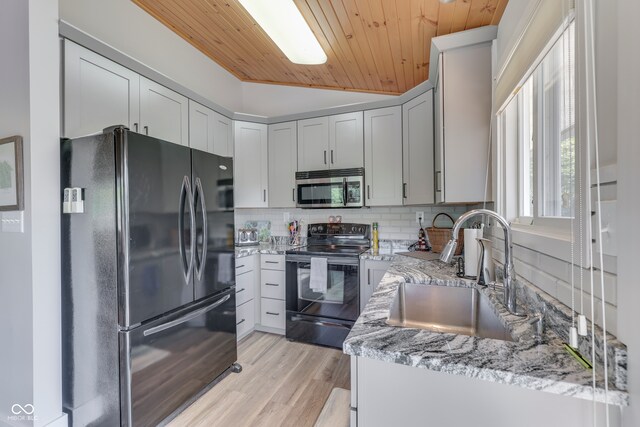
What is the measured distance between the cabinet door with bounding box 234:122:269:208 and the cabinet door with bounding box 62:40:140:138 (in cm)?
119

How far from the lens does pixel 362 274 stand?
8.26 feet

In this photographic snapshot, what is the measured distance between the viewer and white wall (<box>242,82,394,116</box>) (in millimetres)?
3297

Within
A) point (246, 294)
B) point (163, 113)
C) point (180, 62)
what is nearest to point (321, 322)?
point (246, 294)

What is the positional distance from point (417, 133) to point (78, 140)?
2.41m

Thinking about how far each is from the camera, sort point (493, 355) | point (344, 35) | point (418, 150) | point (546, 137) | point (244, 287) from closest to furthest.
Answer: point (493, 355), point (546, 137), point (344, 35), point (418, 150), point (244, 287)

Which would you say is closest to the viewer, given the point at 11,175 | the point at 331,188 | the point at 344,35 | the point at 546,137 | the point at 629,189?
the point at 629,189

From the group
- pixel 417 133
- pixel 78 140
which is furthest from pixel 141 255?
pixel 417 133

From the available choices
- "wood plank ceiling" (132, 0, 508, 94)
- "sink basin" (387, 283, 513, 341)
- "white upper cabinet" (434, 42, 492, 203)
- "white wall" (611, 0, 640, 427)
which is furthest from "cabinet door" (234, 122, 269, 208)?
"white wall" (611, 0, 640, 427)

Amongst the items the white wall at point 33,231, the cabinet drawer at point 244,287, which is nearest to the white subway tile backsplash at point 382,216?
the cabinet drawer at point 244,287

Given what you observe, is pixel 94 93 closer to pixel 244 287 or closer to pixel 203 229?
pixel 203 229

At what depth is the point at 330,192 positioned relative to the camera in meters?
2.92

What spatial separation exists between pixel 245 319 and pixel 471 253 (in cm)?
218

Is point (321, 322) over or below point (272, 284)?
below
